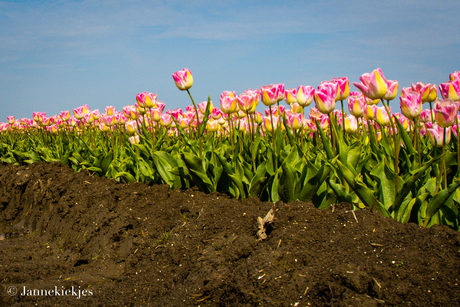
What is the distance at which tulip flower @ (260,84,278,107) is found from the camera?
2921 millimetres

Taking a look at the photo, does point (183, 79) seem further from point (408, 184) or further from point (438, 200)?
point (438, 200)

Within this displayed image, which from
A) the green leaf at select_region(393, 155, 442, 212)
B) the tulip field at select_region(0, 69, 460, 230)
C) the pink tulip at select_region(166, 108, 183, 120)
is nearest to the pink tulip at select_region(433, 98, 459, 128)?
the tulip field at select_region(0, 69, 460, 230)

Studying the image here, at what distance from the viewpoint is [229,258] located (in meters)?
2.07

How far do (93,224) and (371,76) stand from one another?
2517 millimetres

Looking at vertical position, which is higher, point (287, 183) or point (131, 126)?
point (131, 126)

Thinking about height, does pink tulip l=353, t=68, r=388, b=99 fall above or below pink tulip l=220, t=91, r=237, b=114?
above

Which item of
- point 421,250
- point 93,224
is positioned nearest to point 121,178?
point 93,224

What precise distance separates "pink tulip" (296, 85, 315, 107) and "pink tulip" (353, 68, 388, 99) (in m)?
0.66

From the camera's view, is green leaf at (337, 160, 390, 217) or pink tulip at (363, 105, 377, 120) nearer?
green leaf at (337, 160, 390, 217)

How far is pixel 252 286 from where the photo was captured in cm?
180

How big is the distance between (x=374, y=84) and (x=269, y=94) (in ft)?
3.13

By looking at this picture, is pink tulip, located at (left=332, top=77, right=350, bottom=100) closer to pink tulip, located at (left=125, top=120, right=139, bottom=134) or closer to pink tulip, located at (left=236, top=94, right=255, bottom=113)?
pink tulip, located at (left=236, top=94, right=255, bottom=113)

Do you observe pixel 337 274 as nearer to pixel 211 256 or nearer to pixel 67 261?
pixel 211 256

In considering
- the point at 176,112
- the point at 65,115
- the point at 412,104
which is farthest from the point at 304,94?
the point at 65,115
